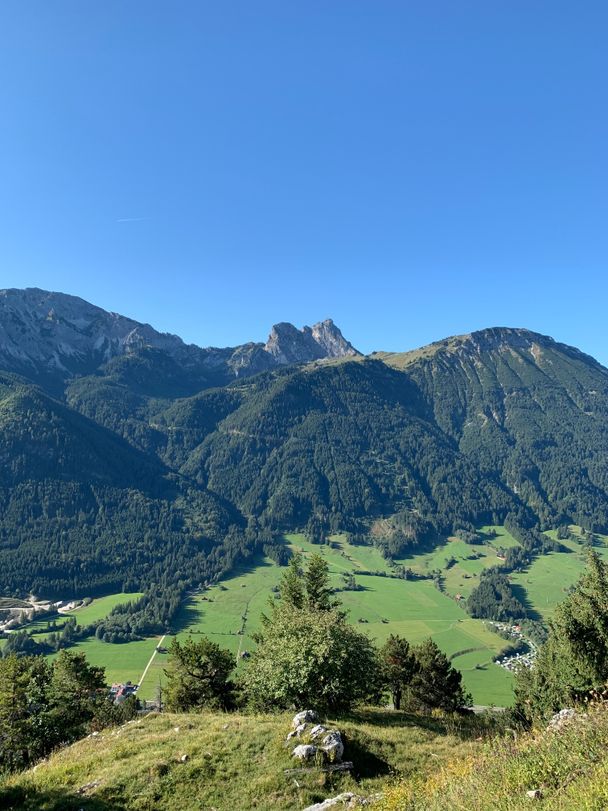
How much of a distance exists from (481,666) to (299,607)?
135 metres

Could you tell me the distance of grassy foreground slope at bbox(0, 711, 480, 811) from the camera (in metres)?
20.7

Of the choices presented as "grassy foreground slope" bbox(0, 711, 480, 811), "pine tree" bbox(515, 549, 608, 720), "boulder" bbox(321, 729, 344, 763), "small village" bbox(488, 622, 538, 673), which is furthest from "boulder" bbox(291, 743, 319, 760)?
"small village" bbox(488, 622, 538, 673)

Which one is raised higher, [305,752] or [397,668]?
[305,752]

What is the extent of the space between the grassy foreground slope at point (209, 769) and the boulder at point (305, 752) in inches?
16.4

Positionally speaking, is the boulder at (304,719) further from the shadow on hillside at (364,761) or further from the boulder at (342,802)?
the boulder at (342,802)

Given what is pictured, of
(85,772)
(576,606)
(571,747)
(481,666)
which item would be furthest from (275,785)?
(481,666)

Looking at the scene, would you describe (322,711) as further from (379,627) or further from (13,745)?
(379,627)

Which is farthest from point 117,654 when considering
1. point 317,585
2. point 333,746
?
point 333,746

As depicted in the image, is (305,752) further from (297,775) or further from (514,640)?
(514,640)

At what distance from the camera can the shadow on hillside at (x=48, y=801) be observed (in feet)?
66.0

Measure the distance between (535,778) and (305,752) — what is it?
13911 millimetres

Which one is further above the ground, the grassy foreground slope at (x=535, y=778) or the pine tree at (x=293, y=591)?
the grassy foreground slope at (x=535, y=778)

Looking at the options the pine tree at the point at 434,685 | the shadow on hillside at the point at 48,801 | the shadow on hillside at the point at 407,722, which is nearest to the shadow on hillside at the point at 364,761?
the shadow on hillside at the point at 407,722

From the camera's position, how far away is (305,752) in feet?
77.1
